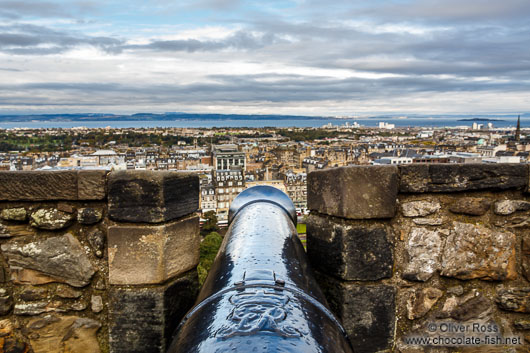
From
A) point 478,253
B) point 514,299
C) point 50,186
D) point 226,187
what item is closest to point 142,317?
point 50,186

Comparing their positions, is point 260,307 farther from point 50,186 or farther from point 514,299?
point 514,299

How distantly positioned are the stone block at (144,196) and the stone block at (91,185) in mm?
47

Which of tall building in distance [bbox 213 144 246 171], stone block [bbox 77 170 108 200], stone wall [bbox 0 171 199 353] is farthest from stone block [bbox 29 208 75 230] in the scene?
tall building in distance [bbox 213 144 246 171]

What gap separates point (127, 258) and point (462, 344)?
5.73ft

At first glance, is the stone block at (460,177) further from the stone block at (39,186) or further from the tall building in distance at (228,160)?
the tall building in distance at (228,160)

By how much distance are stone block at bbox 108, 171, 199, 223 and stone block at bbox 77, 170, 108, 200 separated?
1.8 inches

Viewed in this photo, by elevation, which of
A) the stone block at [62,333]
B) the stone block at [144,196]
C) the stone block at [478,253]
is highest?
the stone block at [144,196]

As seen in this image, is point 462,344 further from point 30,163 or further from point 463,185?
point 30,163

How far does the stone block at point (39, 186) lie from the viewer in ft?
7.16

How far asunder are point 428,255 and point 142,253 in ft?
4.67

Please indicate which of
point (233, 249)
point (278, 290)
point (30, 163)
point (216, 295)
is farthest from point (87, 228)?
point (30, 163)

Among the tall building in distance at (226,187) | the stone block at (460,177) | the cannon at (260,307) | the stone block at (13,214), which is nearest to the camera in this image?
the cannon at (260,307)

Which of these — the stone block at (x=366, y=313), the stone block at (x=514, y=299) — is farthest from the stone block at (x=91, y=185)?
the stone block at (x=514, y=299)

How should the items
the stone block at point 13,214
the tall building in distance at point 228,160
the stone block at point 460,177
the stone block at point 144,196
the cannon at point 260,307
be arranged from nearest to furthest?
1. the cannon at point 260,307
2. the stone block at point 144,196
3. the stone block at point 13,214
4. the stone block at point 460,177
5. the tall building in distance at point 228,160
